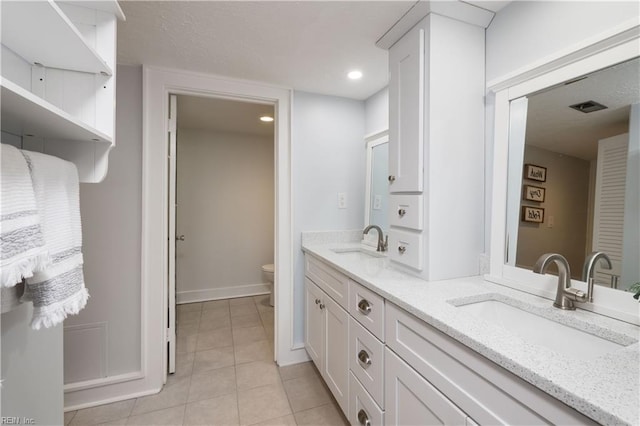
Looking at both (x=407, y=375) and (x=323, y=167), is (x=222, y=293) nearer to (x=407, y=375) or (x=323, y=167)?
(x=323, y=167)

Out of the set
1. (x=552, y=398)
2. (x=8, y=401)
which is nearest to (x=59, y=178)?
(x=8, y=401)

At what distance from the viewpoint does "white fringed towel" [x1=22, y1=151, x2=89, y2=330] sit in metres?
0.71

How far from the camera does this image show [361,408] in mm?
1312

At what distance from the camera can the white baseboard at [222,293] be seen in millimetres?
3373

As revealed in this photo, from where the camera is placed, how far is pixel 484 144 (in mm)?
1358

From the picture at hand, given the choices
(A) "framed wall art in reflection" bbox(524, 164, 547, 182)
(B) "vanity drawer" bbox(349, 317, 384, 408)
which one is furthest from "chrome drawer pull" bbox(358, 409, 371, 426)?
(A) "framed wall art in reflection" bbox(524, 164, 547, 182)

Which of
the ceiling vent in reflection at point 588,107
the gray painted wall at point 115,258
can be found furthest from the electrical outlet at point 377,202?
the gray painted wall at point 115,258

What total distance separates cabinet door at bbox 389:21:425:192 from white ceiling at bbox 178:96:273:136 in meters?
1.32

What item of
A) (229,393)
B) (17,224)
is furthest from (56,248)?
(229,393)

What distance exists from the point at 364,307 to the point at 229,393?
1216mm

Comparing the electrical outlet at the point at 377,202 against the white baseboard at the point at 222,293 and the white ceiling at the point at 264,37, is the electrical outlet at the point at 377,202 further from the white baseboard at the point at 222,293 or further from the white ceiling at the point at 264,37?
the white baseboard at the point at 222,293

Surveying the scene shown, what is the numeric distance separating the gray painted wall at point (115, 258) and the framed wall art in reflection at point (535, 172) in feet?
7.08

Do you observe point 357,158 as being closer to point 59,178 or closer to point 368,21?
point 368,21

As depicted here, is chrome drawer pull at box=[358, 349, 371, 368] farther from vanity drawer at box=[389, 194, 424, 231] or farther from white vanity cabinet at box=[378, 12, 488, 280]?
vanity drawer at box=[389, 194, 424, 231]
